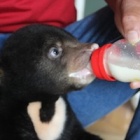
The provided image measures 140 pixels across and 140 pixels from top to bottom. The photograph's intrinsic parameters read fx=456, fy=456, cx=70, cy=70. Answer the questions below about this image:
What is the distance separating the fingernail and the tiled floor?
771mm

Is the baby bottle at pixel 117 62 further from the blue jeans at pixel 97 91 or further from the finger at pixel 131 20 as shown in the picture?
the blue jeans at pixel 97 91

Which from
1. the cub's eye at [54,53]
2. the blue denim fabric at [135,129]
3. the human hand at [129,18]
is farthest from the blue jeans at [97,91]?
the cub's eye at [54,53]

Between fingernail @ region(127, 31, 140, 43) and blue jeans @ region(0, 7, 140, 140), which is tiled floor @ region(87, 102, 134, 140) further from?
fingernail @ region(127, 31, 140, 43)

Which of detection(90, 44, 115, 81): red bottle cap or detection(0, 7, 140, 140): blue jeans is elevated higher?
detection(90, 44, 115, 81): red bottle cap

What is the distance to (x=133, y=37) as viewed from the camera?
90 centimetres

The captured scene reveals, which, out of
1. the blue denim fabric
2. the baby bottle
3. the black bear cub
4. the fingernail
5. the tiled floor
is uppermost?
the fingernail

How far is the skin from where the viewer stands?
0.91 metres

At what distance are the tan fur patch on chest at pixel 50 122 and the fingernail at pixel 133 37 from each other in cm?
A: 29

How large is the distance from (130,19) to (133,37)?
0.06 metres

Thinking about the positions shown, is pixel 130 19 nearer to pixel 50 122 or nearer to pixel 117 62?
pixel 117 62

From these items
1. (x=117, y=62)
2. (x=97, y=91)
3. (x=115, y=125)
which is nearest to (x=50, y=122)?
(x=97, y=91)

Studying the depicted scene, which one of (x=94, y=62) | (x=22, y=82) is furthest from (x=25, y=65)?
(x=94, y=62)

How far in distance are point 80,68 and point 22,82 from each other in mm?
133

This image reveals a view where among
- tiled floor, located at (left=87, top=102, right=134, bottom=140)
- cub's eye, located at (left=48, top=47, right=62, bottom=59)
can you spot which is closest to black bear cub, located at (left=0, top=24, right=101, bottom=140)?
cub's eye, located at (left=48, top=47, right=62, bottom=59)
